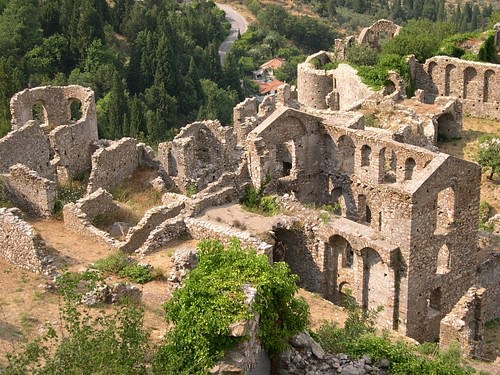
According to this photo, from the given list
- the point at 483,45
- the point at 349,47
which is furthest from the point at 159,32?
the point at 483,45

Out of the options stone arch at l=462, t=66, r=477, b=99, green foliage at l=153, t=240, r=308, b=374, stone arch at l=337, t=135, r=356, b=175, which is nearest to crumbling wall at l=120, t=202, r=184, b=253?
stone arch at l=337, t=135, r=356, b=175

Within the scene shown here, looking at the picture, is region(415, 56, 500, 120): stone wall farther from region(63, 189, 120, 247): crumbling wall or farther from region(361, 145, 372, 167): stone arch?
region(63, 189, 120, 247): crumbling wall

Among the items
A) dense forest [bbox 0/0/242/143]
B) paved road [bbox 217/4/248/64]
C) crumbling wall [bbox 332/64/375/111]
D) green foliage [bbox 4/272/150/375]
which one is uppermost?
green foliage [bbox 4/272/150/375]

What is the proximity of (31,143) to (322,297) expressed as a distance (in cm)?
1115

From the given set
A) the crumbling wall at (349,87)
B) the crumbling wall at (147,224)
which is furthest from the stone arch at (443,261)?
the crumbling wall at (349,87)

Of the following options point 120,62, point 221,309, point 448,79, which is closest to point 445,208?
point 221,309

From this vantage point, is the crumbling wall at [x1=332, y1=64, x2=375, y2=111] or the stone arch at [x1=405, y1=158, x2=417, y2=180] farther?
the crumbling wall at [x1=332, y1=64, x2=375, y2=111]

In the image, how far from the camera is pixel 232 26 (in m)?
136

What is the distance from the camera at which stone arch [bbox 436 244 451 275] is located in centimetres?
2794

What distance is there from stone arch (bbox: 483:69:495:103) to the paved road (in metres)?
70.6

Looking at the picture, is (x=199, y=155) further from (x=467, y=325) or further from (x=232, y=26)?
(x=232, y=26)

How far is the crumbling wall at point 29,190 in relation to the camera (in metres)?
28.5

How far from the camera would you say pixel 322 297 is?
93.4 feet

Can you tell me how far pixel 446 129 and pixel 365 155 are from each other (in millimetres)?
12859
